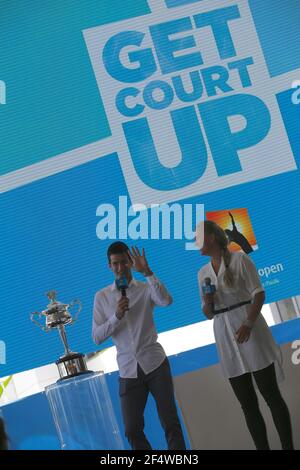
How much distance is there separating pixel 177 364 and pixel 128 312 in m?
0.58

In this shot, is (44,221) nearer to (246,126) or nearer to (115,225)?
(115,225)

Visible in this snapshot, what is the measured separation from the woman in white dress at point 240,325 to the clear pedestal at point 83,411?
3.71ft

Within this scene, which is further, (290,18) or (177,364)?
(290,18)

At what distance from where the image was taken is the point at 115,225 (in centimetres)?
504

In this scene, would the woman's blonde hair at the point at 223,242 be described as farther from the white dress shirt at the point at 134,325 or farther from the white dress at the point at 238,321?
the white dress shirt at the point at 134,325

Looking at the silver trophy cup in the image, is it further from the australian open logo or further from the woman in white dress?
the australian open logo

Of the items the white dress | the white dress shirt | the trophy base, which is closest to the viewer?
the trophy base

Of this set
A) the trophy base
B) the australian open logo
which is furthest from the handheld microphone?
the trophy base

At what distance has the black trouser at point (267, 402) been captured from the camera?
4328mm

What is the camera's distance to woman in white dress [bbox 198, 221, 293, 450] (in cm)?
448

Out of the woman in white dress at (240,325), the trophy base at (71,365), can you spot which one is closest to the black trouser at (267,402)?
the woman in white dress at (240,325)

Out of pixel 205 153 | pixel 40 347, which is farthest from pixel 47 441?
pixel 205 153

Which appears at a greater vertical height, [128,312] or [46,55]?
[46,55]

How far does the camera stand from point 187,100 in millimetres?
5266
